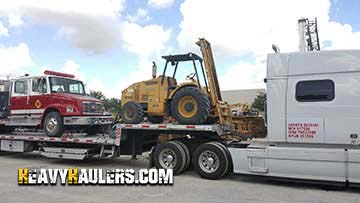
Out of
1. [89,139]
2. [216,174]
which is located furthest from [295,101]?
[89,139]

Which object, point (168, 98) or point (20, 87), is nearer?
point (168, 98)

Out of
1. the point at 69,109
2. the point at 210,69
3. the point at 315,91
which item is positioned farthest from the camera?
the point at 69,109

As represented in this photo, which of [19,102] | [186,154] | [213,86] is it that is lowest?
[186,154]

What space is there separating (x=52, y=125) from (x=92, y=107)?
145cm

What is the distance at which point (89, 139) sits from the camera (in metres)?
11.5

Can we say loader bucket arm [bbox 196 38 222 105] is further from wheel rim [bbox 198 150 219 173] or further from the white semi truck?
wheel rim [bbox 198 150 219 173]

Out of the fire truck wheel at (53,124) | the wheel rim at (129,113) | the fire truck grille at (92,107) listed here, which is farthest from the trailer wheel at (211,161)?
the fire truck wheel at (53,124)

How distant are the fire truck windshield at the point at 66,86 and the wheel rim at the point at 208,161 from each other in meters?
6.26

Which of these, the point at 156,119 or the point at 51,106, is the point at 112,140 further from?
the point at 51,106

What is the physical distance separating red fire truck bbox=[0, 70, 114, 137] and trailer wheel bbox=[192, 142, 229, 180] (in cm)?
469

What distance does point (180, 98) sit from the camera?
32.3 feet

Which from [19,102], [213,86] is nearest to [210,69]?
[213,86]

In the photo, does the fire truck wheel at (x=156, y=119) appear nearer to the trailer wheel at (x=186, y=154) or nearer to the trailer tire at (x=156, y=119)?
the trailer tire at (x=156, y=119)

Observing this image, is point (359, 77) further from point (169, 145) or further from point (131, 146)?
point (131, 146)
